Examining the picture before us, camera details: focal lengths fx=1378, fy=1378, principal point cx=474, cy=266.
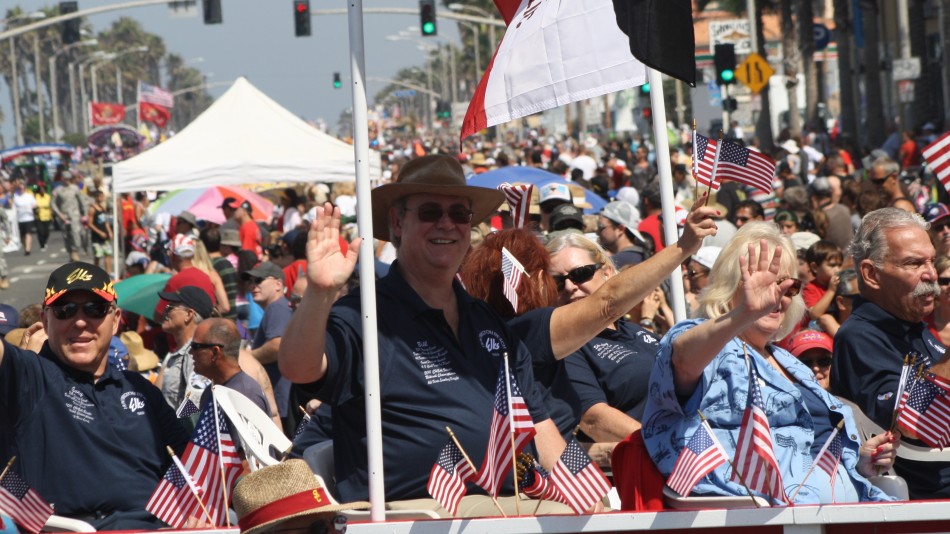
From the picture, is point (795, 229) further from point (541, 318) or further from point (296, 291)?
point (541, 318)

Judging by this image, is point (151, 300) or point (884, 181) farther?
point (884, 181)

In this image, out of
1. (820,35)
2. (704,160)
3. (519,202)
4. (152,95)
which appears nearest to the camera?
(704,160)

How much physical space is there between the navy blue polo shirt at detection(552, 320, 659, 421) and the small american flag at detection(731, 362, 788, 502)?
1.70 meters

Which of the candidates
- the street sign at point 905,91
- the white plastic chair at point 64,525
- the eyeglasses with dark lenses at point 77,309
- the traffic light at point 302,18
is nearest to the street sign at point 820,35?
the street sign at point 905,91

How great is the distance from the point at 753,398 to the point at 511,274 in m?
1.80

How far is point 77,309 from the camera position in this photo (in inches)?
208

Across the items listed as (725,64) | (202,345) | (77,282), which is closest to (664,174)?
(77,282)

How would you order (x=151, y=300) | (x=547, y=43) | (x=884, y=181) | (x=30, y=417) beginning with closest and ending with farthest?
(x=30, y=417) → (x=547, y=43) → (x=151, y=300) → (x=884, y=181)

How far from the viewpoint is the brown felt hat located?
475 centimetres

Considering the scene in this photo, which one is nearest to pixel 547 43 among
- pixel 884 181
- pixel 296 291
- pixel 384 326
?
pixel 384 326

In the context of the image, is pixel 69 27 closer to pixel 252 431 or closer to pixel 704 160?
pixel 252 431

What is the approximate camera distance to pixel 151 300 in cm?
1081

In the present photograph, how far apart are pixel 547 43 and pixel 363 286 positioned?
177 centimetres

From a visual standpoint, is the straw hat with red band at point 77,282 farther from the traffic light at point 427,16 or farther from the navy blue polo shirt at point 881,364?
the traffic light at point 427,16
